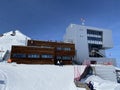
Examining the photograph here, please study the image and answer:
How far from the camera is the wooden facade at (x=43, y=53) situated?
49594mm

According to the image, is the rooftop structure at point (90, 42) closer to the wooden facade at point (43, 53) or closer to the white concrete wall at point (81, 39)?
the white concrete wall at point (81, 39)

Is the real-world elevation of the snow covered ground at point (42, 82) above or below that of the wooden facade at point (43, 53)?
below

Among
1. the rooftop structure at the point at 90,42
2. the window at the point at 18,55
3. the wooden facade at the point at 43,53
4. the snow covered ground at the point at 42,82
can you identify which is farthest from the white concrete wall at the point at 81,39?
the snow covered ground at the point at 42,82

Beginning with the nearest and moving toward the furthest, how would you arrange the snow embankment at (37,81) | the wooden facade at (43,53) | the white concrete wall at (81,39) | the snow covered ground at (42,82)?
the snow covered ground at (42,82), the snow embankment at (37,81), the wooden facade at (43,53), the white concrete wall at (81,39)

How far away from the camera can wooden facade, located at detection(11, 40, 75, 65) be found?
4959 centimetres

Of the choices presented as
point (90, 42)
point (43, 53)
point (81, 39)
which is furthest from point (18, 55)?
point (90, 42)

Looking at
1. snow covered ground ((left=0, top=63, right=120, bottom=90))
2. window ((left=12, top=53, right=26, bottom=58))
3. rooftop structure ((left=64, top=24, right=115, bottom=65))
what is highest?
rooftop structure ((left=64, top=24, right=115, bottom=65))

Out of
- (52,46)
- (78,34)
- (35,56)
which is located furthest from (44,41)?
(78,34)

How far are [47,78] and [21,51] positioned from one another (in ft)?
76.0

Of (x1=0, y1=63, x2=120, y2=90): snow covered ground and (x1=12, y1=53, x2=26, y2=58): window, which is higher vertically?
(x1=12, y1=53, x2=26, y2=58): window

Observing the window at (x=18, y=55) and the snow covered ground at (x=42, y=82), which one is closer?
the snow covered ground at (x=42, y=82)

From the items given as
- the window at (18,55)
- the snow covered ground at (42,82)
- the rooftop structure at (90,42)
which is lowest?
the snow covered ground at (42,82)

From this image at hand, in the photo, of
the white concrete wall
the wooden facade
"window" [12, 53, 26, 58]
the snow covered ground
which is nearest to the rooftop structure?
the white concrete wall

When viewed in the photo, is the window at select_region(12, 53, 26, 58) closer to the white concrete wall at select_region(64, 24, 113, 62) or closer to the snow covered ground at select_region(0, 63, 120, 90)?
the snow covered ground at select_region(0, 63, 120, 90)
